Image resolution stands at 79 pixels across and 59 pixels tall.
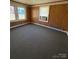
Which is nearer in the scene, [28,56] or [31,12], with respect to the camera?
[28,56]

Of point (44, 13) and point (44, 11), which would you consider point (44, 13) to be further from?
point (44, 11)

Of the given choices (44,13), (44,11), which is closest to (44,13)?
(44,13)

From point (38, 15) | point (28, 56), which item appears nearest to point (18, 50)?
point (28, 56)

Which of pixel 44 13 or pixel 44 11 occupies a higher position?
pixel 44 11

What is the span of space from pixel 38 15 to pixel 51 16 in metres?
1.28

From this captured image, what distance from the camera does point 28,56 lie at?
5.20 feet

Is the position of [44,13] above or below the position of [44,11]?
below

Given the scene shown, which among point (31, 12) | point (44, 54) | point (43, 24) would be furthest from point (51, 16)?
point (44, 54)
